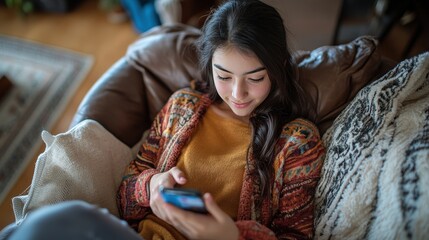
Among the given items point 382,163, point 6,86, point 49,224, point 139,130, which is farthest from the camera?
point 6,86

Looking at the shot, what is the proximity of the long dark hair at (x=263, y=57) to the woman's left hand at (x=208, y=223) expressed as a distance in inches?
8.9

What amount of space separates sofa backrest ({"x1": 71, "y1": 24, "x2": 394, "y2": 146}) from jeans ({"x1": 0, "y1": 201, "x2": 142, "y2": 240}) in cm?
50

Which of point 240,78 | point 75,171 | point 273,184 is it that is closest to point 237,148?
point 273,184

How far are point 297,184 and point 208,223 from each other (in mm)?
322

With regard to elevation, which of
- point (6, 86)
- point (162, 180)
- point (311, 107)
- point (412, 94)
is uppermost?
point (412, 94)

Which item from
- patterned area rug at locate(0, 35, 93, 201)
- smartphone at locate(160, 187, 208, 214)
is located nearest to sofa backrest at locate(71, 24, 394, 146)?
smartphone at locate(160, 187, 208, 214)

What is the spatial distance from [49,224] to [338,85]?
0.96 meters

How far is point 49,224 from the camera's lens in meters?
0.67

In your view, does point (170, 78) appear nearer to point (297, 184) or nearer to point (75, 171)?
point (75, 171)

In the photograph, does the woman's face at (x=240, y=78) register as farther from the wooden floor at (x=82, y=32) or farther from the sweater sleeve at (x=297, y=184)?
the wooden floor at (x=82, y=32)

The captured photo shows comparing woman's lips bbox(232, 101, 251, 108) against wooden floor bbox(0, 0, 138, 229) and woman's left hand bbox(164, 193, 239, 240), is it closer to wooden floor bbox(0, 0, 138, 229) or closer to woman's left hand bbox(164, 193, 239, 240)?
woman's left hand bbox(164, 193, 239, 240)

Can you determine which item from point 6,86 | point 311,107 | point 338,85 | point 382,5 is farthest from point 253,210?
point 382,5

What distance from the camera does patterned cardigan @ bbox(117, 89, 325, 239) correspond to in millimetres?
965

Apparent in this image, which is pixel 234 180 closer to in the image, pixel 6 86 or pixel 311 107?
pixel 311 107
